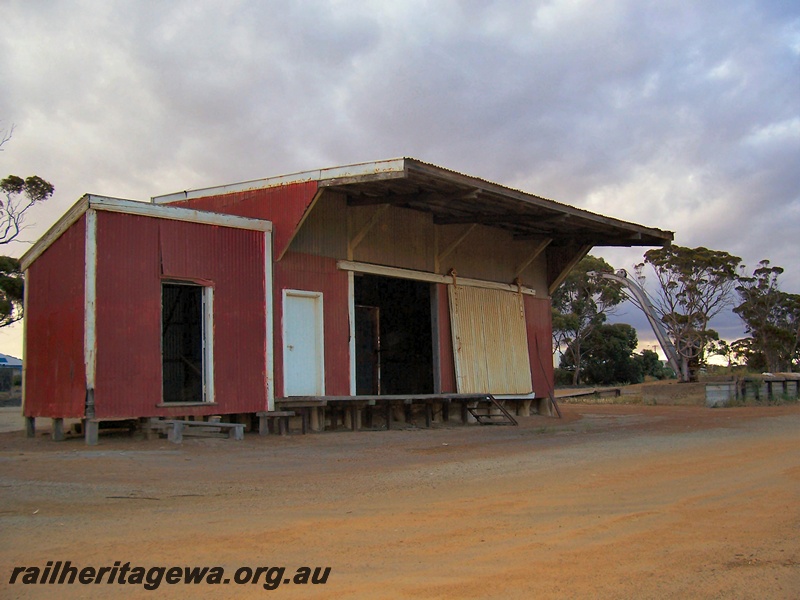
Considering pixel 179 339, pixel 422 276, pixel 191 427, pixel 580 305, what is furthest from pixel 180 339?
pixel 580 305

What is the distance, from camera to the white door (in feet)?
48.6

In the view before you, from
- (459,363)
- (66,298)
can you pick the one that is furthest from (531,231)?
(66,298)

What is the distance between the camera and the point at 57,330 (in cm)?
1285

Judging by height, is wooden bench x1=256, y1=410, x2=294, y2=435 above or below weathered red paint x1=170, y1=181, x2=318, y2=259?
below

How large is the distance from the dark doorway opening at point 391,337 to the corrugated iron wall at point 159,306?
6442 mm

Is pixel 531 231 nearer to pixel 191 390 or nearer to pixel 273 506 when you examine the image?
pixel 191 390

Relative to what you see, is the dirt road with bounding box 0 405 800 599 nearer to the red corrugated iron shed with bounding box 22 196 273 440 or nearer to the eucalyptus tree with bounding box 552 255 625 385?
the red corrugated iron shed with bounding box 22 196 273 440

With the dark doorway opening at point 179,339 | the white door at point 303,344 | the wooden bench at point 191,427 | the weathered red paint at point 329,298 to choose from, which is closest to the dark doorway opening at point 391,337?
the weathered red paint at point 329,298

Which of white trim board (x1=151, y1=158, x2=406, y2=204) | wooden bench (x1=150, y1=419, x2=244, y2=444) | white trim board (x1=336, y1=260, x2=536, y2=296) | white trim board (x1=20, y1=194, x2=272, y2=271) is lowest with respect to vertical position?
wooden bench (x1=150, y1=419, x2=244, y2=444)

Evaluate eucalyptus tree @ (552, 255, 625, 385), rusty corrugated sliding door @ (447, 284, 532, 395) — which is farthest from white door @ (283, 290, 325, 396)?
eucalyptus tree @ (552, 255, 625, 385)

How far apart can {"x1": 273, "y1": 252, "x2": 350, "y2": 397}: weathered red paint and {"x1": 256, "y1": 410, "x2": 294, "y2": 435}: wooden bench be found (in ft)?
4.58

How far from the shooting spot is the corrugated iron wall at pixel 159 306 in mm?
12031

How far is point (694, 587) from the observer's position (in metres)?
4.86

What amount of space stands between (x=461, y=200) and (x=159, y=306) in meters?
7.08
